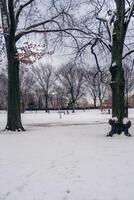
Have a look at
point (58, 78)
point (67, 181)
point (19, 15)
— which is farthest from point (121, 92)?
point (58, 78)

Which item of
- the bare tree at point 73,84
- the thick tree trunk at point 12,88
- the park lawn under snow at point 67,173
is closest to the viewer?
the park lawn under snow at point 67,173

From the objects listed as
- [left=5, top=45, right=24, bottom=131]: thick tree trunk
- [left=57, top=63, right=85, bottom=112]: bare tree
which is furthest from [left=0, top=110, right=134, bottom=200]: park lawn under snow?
[left=57, top=63, right=85, bottom=112]: bare tree

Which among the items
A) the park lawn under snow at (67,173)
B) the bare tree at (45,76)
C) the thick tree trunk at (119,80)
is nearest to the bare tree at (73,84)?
the bare tree at (45,76)

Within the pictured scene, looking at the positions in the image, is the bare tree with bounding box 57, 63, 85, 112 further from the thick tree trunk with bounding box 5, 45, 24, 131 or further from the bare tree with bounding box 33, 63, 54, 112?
the thick tree trunk with bounding box 5, 45, 24, 131

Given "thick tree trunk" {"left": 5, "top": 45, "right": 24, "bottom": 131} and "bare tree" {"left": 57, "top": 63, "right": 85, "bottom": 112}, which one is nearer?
"thick tree trunk" {"left": 5, "top": 45, "right": 24, "bottom": 131}

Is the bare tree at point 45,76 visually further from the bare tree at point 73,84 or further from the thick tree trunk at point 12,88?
the thick tree trunk at point 12,88

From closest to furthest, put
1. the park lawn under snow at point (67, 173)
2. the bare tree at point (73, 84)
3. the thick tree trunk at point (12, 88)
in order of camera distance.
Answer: the park lawn under snow at point (67, 173), the thick tree trunk at point (12, 88), the bare tree at point (73, 84)

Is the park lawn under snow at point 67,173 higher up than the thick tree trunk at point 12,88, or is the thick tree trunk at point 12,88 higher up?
the thick tree trunk at point 12,88

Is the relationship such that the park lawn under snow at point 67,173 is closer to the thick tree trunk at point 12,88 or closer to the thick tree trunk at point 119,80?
the thick tree trunk at point 119,80

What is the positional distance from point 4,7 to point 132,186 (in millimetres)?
16492

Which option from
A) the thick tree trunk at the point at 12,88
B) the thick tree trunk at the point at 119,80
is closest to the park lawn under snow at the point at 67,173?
the thick tree trunk at the point at 119,80

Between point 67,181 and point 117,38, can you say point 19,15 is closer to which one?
point 117,38

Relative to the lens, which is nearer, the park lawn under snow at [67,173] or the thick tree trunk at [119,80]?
the park lawn under snow at [67,173]

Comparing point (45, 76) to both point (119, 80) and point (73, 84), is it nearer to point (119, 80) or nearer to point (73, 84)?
point (73, 84)
